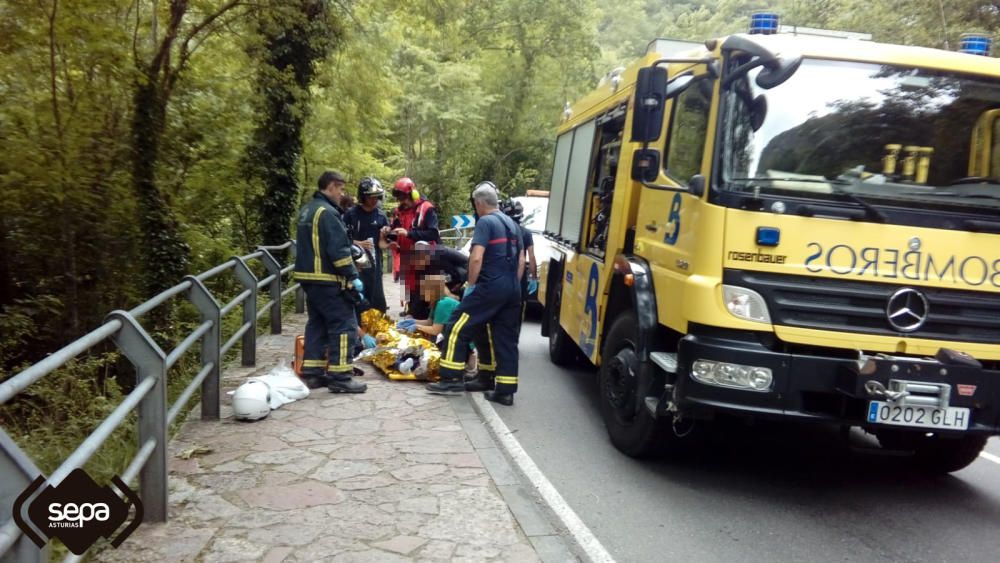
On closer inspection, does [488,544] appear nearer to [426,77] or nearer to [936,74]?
[936,74]

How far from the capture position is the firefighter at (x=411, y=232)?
328 inches

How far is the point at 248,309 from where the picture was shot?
22.6ft

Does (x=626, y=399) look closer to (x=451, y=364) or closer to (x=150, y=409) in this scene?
(x=451, y=364)

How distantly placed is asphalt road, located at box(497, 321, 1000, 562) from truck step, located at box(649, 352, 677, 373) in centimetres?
83

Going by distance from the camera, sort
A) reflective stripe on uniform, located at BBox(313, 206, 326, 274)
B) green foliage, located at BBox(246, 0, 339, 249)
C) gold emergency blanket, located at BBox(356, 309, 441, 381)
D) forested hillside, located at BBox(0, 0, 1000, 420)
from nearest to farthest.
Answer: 1. reflective stripe on uniform, located at BBox(313, 206, 326, 274)
2. gold emergency blanket, located at BBox(356, 309, 441, 381)
3. forested hillside, located at BBox(0, 0, 1000, 420)
4. green foliage, located at BBox(246, 0, 339, 249)

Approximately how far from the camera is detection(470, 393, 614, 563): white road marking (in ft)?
12.4

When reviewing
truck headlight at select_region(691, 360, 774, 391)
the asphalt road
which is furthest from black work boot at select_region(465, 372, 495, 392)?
truck headlight at select_region(691, 360, 774, 391)

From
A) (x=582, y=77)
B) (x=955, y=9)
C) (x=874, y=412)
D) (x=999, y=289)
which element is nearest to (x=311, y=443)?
(x=874, y=412)

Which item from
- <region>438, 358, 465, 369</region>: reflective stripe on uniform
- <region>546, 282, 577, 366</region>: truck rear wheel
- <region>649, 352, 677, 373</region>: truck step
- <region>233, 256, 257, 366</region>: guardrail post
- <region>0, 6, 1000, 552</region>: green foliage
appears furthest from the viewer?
<region>546, 282, 577, 366</region>: truck rear wheel

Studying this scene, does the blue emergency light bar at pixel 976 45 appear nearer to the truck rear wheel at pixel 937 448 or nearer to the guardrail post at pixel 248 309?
the truck rear wheel at pixel 937 448

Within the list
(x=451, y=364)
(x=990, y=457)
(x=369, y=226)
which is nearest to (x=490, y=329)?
(x=451, y=364)

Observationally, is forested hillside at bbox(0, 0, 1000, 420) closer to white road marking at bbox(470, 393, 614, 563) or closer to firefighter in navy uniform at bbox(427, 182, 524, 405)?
firefighter in navy uniform at bbox(427, 182, 524, 405)

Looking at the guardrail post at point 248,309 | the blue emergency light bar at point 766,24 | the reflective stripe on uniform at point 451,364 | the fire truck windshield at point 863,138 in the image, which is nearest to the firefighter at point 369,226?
the guardrail post at point 248,309

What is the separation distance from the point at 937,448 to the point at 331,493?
4.07 meters
